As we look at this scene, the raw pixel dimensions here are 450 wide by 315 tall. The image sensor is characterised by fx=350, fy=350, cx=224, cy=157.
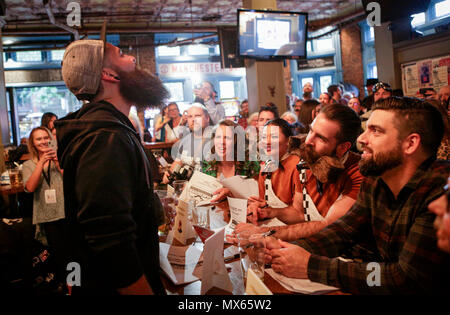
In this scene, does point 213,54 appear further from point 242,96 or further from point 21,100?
point 21,100

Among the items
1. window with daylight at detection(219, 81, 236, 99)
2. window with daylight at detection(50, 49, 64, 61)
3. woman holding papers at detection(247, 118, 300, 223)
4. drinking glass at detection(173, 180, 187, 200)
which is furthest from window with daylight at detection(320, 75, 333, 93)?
drinking glass at detection(173, 180, 187, 200)

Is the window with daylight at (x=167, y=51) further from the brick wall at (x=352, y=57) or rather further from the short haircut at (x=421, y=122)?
the short haircut at (x=421, y=122)

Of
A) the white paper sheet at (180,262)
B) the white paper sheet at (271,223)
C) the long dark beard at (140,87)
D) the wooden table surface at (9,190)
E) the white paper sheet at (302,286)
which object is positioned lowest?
the white paper sheet at (302,286)

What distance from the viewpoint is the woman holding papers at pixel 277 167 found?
2.42 metres

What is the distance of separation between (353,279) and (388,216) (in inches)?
12.3

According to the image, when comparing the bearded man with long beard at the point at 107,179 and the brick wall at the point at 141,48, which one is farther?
the brick wall at the point at 141,48

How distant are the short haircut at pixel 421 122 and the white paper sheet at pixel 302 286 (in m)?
0.61

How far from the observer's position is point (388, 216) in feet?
4.31

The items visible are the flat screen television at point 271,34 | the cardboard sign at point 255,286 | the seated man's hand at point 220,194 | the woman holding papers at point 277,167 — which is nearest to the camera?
the cardboard sign at point 255,286

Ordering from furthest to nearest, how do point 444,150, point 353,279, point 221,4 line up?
point 221,4
point 444,150
point 353,279

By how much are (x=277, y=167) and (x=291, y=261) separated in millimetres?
1297

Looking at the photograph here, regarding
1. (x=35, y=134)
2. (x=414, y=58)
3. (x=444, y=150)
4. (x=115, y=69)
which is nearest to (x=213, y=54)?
(x=414, y=58)

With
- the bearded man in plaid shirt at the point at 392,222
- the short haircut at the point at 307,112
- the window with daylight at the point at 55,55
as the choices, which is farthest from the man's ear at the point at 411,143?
the window with daylight at the point at 55,55

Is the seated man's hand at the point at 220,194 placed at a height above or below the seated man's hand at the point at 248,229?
above
